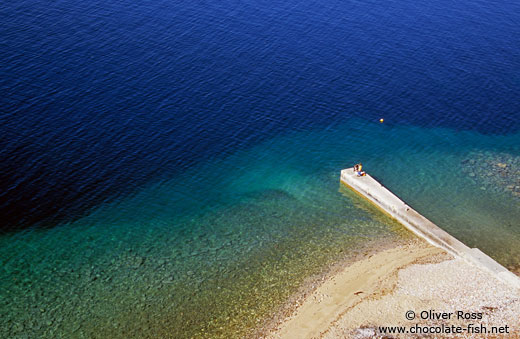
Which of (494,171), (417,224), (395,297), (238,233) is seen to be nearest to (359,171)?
(417,224)

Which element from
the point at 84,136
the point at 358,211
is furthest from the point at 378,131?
the point at 84,136

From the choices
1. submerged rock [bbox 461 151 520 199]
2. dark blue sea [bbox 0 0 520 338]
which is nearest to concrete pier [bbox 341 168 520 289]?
dark blue sea [bbox 0 0 520 338]

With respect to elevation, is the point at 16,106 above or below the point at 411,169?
above

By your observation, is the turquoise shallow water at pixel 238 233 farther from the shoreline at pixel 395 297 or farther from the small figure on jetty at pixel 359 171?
the shoreline at pixel 395 297

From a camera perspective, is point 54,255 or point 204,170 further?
point 204,170

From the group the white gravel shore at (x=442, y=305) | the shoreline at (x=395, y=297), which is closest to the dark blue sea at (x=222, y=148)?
the shoreline at (x=395, y=297)

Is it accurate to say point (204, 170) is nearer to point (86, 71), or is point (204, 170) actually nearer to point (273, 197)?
point (273, 197)
